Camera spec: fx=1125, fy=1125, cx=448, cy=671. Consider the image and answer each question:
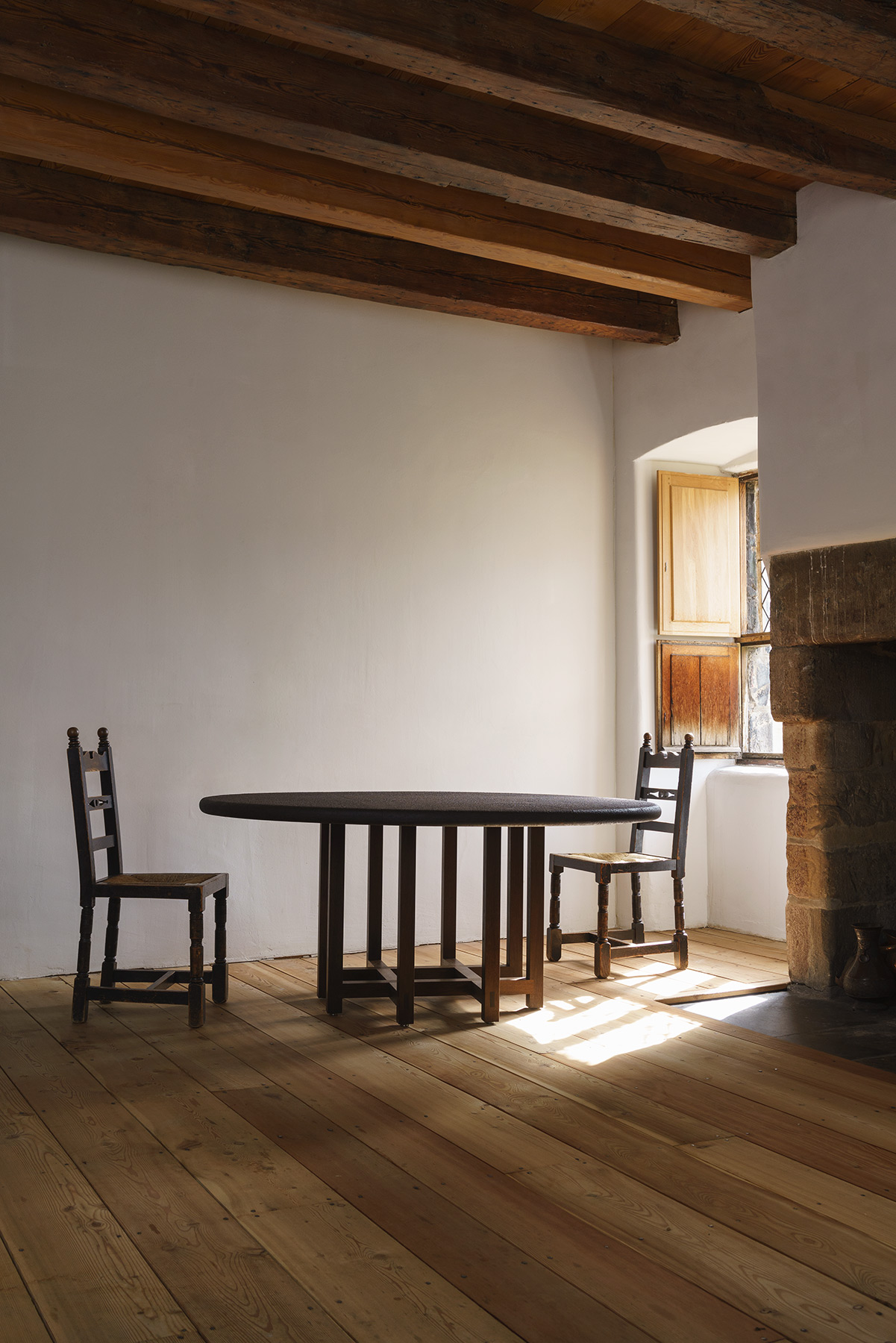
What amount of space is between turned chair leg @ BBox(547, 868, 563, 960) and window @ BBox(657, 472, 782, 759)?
1.14 m

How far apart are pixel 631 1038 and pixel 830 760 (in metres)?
1.39

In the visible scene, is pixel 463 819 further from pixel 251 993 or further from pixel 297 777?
pixel 297 777

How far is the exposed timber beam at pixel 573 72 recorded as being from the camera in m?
3.00

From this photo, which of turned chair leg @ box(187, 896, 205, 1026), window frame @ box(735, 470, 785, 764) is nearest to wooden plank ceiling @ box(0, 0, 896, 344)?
window frame @ box(735, 470, 785, 764)

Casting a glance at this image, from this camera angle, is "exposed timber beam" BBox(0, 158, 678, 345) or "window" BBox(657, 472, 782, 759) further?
"window" BBox(657, 472, 782, 759)

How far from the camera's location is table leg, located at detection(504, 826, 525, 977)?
3867mm

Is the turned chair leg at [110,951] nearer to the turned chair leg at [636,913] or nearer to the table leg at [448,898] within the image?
the table leg at [448,898]

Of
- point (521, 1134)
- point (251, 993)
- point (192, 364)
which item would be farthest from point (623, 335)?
point (521, 1134)

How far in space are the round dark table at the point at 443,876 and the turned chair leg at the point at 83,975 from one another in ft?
1.94

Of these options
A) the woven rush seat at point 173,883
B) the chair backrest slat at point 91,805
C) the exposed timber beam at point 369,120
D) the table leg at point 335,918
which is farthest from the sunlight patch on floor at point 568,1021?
the exposed timber beam at point 369,120

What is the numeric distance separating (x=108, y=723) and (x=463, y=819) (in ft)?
6.38

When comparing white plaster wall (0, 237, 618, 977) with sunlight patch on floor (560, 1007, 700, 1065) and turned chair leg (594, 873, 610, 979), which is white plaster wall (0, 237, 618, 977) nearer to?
turned chair leg (594, 873, 610, 979)

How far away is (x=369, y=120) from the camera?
11.8 ft

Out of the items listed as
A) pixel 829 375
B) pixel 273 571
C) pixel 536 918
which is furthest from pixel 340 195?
pixel 536 918
